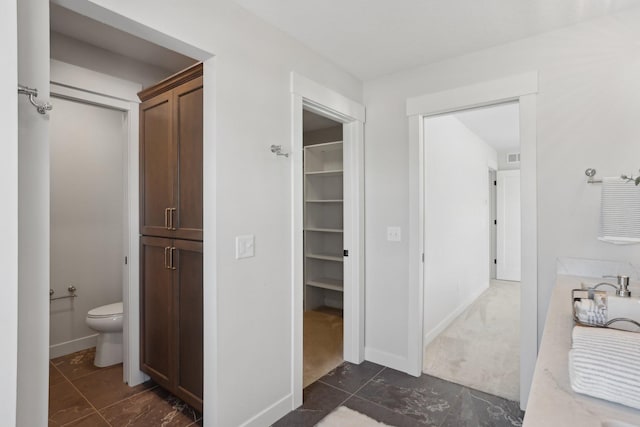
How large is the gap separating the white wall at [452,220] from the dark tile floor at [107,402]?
2.14m

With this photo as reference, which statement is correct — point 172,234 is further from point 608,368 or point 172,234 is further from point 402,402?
point 608,368

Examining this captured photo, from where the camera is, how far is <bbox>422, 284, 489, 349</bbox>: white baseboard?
323cm

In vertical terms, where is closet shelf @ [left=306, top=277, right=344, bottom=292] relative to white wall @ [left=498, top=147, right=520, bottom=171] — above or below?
below

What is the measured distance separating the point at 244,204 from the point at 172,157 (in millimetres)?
671

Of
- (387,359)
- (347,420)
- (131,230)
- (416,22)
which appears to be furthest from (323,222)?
(416,22)

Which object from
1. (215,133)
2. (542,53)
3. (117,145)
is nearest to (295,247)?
(215,133)

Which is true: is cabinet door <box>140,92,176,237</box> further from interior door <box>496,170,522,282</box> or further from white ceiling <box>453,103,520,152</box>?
interior door <box>496,170,522,282</box>

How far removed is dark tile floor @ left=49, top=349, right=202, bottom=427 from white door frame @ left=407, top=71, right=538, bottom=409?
1731 mm

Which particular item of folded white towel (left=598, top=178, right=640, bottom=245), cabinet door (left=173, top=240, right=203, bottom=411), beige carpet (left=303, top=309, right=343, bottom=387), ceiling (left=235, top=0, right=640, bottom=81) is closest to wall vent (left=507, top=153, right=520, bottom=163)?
beige carpet (left=303, top=309, right=343, bottom=387)

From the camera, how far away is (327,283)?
166 inches

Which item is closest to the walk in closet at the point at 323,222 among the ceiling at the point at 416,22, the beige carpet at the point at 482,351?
the beige carpet at the point at 482,351

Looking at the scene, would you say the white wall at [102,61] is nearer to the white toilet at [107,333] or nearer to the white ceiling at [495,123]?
the white toilet at [107,333]

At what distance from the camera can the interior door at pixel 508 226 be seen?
236 inches

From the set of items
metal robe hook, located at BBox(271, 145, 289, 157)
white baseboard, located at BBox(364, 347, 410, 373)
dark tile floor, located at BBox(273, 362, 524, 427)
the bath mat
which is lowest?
dark tile floor, located at BBox(273, 362, 524, 427)
